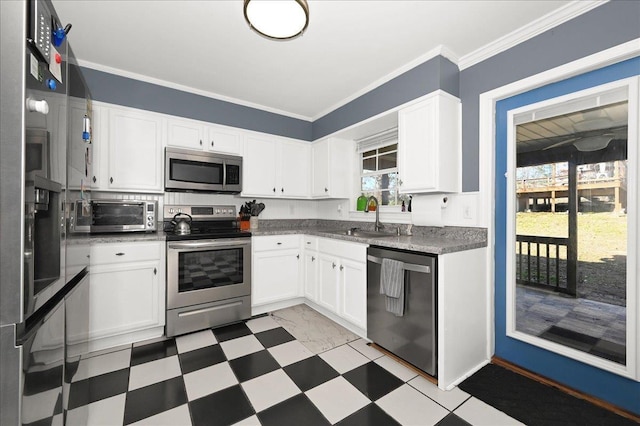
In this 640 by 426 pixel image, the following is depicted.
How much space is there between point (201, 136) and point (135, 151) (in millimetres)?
668

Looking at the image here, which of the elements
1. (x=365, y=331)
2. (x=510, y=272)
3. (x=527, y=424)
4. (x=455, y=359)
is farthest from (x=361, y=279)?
(x=527, y=424)

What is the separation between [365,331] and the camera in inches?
95.3

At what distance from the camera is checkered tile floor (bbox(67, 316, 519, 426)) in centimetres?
154

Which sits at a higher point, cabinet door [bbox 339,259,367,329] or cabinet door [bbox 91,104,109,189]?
cabinet door [bbox 91,104,109,189]

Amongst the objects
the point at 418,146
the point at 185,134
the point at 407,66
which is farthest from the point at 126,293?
the point at 407,66

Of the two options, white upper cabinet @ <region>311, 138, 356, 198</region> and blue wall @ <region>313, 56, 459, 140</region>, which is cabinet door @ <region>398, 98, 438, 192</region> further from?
white upper cabinet @ <region>311, 138, 356, 198</region>

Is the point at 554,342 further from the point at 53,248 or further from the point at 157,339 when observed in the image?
the point at 157,339

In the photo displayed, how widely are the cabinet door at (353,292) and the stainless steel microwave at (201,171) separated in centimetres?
159

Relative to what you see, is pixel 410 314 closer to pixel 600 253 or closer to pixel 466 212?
pixel 466 212

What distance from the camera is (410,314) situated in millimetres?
1991

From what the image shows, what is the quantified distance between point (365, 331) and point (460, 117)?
6.93ft

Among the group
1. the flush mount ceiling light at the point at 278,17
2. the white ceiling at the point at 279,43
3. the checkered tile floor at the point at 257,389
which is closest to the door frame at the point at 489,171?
the white ceiling at the point at 279,43

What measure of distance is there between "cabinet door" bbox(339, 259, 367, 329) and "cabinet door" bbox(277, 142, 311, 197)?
1420 millimetres

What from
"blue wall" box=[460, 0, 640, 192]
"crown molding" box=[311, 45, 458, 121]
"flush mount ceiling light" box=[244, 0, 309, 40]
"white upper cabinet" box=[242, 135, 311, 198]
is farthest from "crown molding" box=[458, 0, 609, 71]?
"white upper cabinet" box=[242, 135, 311, 198]
